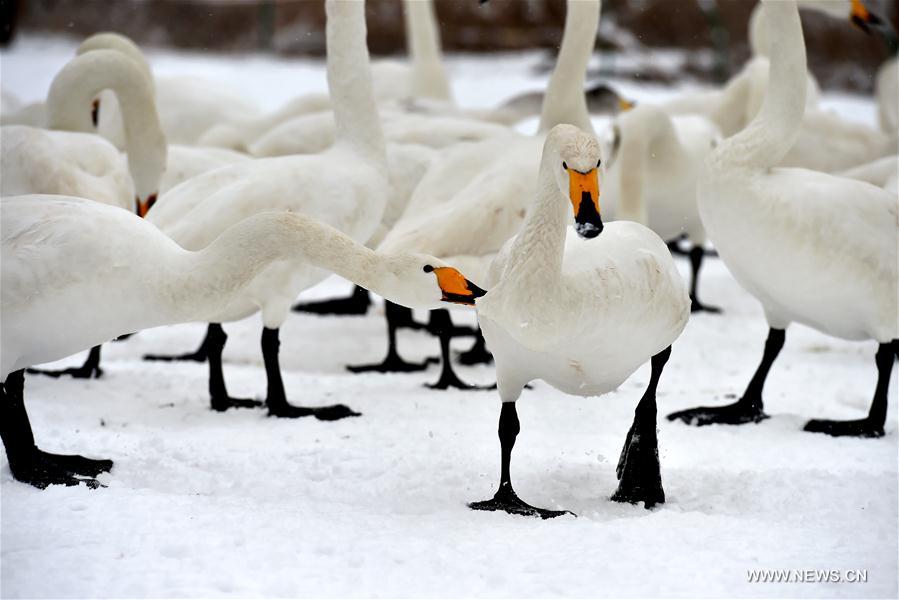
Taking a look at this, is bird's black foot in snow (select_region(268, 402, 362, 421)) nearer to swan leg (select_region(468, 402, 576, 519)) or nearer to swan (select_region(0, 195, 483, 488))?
swan (select_region(0, 195, 483, 488))

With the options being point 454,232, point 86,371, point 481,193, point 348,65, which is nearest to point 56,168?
point 86,371

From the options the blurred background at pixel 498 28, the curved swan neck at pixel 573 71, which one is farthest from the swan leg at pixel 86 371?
the blurred background at pixel 498 28

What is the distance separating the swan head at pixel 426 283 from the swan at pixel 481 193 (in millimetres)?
1270

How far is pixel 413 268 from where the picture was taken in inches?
168

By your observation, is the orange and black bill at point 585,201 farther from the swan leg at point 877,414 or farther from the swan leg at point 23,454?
the swan leg at point 877,414

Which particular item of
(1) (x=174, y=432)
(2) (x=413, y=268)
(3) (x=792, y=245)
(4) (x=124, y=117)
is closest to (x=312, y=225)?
(2) (x=413, y=268)

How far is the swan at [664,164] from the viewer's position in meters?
7.15

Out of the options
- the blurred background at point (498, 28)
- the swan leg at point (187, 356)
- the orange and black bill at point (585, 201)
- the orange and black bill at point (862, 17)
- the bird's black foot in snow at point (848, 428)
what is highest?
the orange and black bill at point (862, 17)

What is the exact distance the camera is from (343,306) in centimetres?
817

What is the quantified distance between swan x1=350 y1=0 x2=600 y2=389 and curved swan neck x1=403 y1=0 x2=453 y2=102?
391cm

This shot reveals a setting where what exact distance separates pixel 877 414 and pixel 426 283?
2.23m

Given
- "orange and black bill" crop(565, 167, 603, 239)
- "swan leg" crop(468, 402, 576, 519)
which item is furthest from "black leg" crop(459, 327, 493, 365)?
"orange and black bill" crop(565, 167, 603, 239)

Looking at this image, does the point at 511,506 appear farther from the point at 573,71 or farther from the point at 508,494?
the point at 573,71

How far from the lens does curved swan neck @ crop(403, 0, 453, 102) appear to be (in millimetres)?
10688
